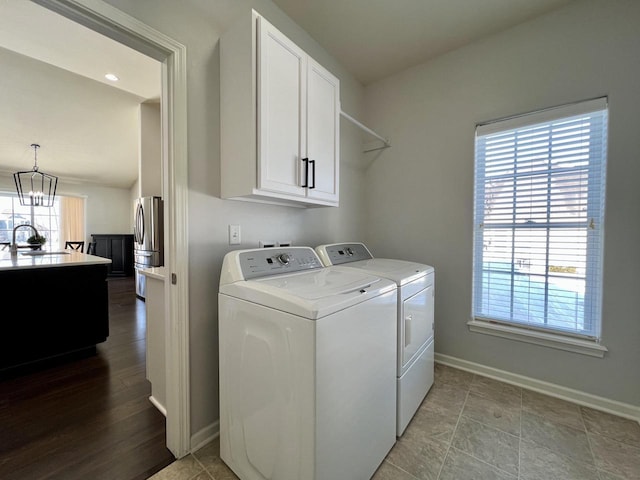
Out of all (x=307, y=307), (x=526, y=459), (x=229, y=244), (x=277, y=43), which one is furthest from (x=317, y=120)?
(x=526, y=459)

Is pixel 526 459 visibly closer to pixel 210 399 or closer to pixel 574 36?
pixel 210 399

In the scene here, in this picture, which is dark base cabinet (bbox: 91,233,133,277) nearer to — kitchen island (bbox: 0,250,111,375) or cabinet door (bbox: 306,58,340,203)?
kitchen island (bbox: 0,250,111,375)

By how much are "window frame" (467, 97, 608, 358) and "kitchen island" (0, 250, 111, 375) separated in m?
3.43

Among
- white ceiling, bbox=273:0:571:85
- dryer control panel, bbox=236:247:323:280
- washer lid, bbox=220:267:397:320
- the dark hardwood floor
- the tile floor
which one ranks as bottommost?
the dark hardwood floor

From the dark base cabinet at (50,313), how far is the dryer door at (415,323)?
2.81m

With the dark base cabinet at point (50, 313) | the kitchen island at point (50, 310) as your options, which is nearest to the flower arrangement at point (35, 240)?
the kitchen island at point (50, 310)

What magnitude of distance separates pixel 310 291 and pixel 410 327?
A: 0.77 meters

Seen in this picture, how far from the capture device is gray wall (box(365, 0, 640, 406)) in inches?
63.3

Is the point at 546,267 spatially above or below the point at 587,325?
above

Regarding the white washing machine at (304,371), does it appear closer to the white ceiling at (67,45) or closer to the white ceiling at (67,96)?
the white ceiling at (67,45)

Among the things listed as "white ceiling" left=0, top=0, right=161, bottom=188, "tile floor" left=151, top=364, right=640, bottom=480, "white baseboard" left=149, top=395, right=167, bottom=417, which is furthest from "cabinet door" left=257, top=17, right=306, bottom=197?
"white ceiling" left=0, top=0, right=161, bottom=188

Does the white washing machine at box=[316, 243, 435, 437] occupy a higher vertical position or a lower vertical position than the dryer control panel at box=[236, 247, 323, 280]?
lower

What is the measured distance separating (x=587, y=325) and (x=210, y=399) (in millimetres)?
2436

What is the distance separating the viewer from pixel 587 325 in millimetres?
1737
